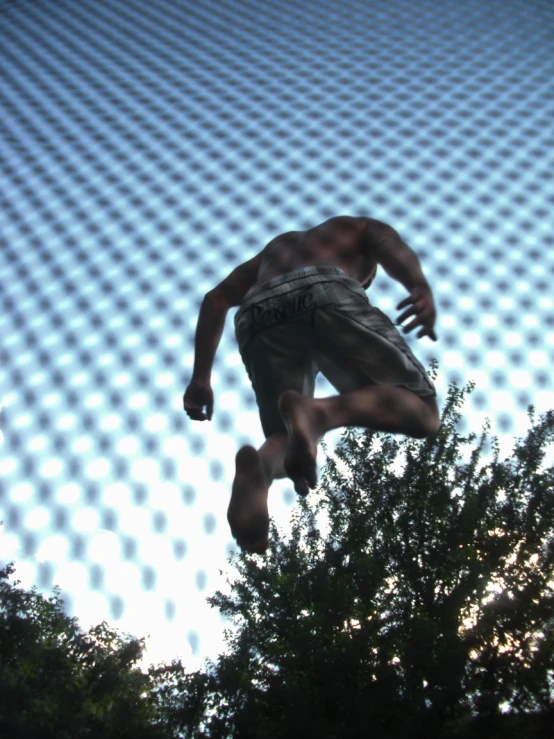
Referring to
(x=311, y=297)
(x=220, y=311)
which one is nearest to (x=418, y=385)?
(x=311, y=297)

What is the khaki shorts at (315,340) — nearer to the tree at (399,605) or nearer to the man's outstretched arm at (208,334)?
the man's outstretched arm at (208,334)

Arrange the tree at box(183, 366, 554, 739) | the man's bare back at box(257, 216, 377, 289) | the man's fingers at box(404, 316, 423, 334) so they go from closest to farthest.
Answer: the man's fingers at box(404, 316, 423, 334)
the man's bare back at box(257, 216, 377, 289)
the tree at box(183, 366, 554, 739)

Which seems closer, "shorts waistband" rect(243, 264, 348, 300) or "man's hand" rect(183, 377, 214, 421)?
"shorts waistband" rect(243, 264, 348, 300)

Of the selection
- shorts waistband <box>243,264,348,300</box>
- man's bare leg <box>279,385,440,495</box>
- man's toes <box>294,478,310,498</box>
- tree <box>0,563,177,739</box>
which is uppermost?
shorts waistband <box>243,264,348,300</box>

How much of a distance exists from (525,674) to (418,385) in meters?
2.91

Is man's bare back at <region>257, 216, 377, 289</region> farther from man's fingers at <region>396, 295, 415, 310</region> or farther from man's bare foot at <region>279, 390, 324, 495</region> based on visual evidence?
man's bare foot at <region>279, 390, 324, 495</region>

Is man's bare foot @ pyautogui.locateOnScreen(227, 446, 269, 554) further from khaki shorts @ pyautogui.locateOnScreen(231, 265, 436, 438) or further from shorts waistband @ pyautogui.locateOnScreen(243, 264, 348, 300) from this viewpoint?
shorts waistband @ pyautogui.locateOnScreen(243, 264, 348, 300)

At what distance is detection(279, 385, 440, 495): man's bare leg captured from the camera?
2.87ft

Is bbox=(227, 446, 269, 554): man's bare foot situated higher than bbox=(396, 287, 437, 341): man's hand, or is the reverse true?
bbox=(396, 287, 437, 341): man's hand

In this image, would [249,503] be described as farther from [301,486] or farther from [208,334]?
[208,334]

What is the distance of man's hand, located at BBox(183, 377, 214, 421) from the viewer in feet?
3.96

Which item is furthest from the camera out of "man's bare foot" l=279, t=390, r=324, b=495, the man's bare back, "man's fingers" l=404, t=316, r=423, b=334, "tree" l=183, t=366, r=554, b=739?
"tree" l=183, t=366, r=554, b=739

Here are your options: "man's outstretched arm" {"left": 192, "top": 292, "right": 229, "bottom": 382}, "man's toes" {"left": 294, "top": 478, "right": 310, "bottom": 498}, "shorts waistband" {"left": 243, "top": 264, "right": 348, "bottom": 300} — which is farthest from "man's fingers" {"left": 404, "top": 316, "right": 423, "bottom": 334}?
"man's outstretched arm" {"left": 192, "top": 292, "right": 229, "bottom": 382}

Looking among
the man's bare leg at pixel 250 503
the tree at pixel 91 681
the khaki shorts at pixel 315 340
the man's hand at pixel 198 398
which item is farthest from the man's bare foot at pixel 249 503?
the tree at pixel 91 681
